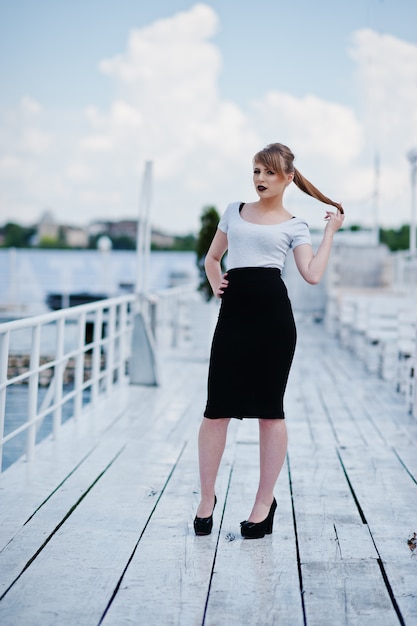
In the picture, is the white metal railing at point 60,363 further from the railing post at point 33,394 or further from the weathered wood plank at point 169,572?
the weathered wood plank at point 169,572

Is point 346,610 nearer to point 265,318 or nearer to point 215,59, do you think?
point 265,318

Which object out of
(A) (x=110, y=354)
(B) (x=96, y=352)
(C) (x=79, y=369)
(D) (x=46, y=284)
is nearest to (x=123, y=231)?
(D) (x=46, y=284)

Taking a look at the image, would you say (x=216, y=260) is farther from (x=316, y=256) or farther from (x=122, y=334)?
(x=122, y=334)

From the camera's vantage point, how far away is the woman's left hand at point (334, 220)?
2.41 meters

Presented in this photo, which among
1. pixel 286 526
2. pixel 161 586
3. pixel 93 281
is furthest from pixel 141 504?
pixel 93 281

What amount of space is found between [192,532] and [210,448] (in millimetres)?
293

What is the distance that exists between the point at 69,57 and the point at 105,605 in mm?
24584

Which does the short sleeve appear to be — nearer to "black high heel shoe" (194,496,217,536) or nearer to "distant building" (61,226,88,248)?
"black high heel shoe" (194,496,217,536)

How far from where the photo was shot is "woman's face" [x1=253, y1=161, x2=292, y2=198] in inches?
93.7

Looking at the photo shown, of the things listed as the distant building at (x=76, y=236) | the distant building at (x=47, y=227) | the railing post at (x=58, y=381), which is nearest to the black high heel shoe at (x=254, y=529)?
the railing post at (x=58, y=381)

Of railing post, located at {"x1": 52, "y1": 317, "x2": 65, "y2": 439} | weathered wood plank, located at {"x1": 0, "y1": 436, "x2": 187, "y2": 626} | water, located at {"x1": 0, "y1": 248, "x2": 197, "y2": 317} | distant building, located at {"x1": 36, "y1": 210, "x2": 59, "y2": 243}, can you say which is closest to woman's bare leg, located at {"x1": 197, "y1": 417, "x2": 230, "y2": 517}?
weathered wood plank, located at {"x1": 0, "y1": 436, "x2": 187, "y2": 626}

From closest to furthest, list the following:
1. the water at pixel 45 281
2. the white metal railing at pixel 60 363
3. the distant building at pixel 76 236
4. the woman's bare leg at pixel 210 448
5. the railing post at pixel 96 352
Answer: the woman's bare leg at pixel 210 448, the white metal railing at pixel 60 363, the railing post at pixel 96 352, the water at pixel 45 281, the distant building at pixel 76 236

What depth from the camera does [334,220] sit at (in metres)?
2.42

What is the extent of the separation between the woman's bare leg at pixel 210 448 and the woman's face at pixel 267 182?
2.21 feet
